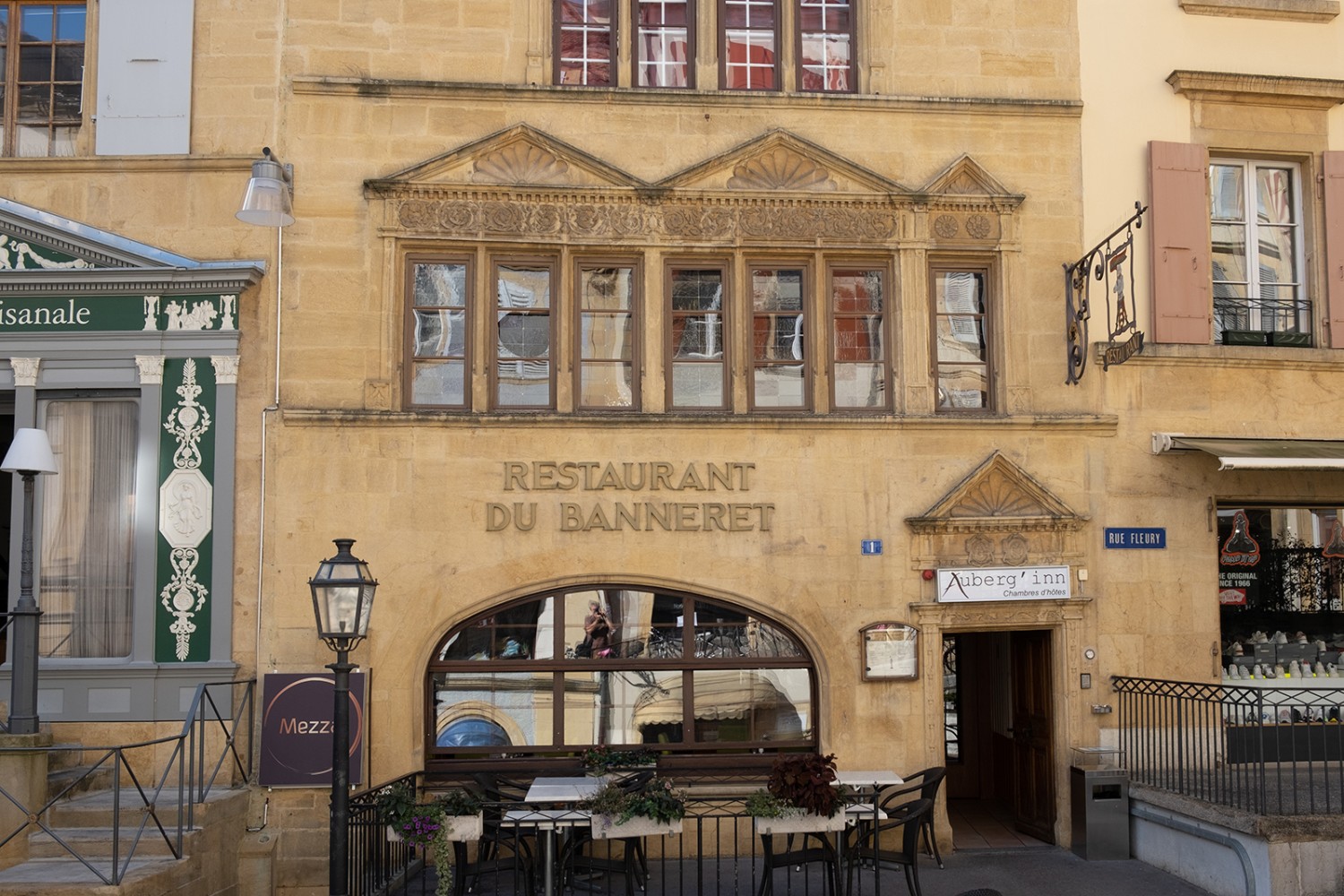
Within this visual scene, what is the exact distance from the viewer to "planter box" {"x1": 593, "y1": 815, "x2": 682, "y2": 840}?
31.3 feet

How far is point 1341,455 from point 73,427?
11190 millimetres

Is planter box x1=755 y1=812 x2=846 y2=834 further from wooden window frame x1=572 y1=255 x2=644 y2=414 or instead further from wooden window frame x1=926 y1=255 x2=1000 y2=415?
wooden window frame x1=926 y1=255 x2=1000 y2=415

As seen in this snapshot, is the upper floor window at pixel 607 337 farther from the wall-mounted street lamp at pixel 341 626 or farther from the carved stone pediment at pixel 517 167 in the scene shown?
the wall-mounted street lamp at pixel 341 626

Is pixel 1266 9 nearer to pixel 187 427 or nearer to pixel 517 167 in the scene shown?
pixel 517 167

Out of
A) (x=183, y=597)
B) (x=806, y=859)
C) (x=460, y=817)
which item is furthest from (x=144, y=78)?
(x=806, y=859)

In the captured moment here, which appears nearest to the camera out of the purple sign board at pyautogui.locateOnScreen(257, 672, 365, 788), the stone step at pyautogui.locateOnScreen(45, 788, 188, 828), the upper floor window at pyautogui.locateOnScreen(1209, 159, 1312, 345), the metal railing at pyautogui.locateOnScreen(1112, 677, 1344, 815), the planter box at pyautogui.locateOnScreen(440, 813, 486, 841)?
the planter box at pyautogui.locateOnScreen(440, 813, 486, 841)

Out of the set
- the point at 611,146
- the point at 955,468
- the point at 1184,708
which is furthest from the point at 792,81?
the point at 1184,708

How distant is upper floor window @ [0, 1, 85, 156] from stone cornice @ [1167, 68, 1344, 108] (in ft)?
33.4

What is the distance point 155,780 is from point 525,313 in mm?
5088

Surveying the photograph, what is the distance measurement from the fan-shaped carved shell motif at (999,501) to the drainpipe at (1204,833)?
2.69m

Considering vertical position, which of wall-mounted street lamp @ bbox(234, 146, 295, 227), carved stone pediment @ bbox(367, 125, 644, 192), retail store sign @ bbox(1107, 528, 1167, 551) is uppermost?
carved stone pediment @ bbox(367, 125, 644, 192)

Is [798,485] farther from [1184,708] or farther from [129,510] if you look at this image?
[129,510]

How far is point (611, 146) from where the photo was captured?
12.0 meters

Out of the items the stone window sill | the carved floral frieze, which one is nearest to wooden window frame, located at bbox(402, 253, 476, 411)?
the carved floral frieze
